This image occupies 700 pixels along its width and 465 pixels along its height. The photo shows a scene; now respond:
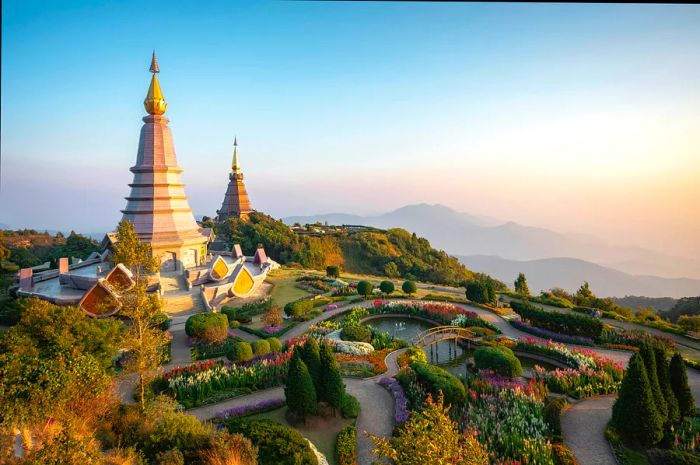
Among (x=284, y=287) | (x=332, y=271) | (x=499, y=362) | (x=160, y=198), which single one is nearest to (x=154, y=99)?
(x=160, y=198)

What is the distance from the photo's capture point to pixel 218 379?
15.3 meters

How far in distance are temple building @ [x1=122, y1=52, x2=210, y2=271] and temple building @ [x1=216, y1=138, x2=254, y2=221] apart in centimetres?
3421

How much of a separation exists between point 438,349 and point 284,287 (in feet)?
56.6

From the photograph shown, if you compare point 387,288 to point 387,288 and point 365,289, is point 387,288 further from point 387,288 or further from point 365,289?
point 365,289

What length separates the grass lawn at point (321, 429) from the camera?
38.8 feet

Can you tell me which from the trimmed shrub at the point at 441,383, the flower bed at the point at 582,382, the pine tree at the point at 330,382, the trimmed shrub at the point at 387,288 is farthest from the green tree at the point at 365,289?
the pine tree at the point at 330,382

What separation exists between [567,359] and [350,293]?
1750 cm

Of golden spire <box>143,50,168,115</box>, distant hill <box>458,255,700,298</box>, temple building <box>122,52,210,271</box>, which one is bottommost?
distant hill <box>458,255,700,298</box>

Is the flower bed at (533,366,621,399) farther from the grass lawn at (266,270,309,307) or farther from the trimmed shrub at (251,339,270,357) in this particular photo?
the grass lawn at (266,270,309,307)

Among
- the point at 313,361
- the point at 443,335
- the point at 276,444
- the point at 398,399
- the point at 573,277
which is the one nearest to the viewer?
the point at 276,444

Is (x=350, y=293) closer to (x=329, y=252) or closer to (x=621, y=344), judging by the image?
(x=621, y=344)

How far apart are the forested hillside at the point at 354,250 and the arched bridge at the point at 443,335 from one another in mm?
28557

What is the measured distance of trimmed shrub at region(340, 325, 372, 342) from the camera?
20.8 metres

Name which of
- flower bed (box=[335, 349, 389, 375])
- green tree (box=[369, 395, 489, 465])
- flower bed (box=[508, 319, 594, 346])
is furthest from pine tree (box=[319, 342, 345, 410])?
flower bed (box=[508, 319, 594, 346])
